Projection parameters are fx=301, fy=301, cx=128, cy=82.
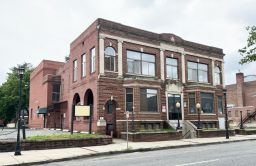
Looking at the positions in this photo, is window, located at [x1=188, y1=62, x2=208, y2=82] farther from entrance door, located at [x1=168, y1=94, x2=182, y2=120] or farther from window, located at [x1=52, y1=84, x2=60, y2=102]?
window, located at [x1=52, y1=84, x2=60, y2=102]

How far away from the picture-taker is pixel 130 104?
93.6ft

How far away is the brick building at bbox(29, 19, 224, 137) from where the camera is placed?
28.0m

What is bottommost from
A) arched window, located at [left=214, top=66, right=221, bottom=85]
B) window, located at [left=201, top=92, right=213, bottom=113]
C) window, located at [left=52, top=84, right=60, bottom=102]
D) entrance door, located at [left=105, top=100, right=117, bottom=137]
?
entrance door, located at [left=105, top=100, right=117, bottom=137]

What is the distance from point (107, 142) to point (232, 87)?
5916 centimetres

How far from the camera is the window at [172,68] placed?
33.4 metres

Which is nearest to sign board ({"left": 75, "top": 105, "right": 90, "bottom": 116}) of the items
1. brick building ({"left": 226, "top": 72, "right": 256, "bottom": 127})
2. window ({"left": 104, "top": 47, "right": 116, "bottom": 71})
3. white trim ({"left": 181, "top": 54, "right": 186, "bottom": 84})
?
window ({"left": 104, "top": 47, "right": 116, "bottom": 71})

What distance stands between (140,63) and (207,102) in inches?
388

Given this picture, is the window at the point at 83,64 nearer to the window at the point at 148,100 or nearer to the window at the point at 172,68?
the window at the point at 148,100

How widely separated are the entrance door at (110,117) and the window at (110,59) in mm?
3208

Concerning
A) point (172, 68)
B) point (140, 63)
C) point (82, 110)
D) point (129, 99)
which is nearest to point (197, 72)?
point (172, 68)

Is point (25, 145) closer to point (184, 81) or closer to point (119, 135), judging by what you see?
point (119, 135)

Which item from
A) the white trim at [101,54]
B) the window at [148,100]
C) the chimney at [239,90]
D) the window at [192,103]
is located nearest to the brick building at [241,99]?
the chimney at [239,90]

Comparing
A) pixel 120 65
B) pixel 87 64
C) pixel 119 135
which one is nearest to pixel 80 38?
pixel 87 64

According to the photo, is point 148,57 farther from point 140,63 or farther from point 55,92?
point 55,92
